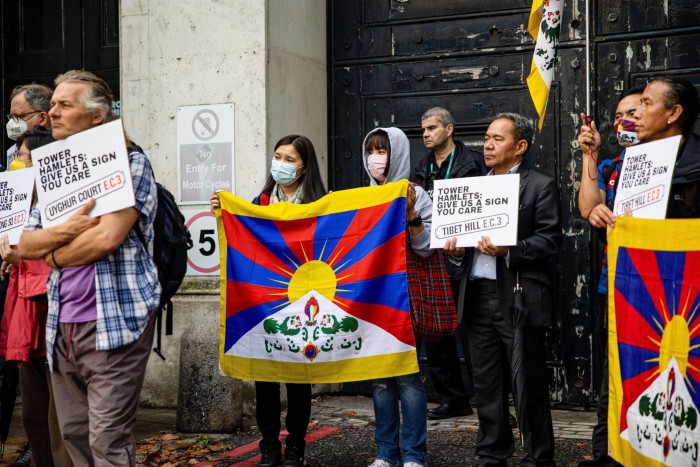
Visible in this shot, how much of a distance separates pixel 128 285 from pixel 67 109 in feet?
2.84

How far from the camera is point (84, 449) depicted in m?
4.56

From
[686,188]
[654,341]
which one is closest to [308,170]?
[686,188]

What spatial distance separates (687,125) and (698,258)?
3.48ft

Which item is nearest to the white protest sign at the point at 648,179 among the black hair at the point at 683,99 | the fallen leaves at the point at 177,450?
the black hair at the point at 683,99

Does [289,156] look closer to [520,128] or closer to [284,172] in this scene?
[284,172]

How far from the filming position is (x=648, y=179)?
183 inches

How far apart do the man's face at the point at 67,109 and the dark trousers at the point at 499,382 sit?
2.42 meters

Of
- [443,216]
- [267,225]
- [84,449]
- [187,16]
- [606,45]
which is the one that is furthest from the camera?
[187,16]

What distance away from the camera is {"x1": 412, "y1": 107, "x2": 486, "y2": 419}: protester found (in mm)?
7258

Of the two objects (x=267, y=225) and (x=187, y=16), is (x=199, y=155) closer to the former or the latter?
(x=187, y=16)

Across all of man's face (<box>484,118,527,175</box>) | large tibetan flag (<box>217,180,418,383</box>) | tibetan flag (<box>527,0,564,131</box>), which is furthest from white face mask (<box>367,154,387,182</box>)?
tibetan flag (<box>527,0,564,131</box>)

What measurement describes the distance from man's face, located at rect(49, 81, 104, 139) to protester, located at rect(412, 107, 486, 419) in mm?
3220

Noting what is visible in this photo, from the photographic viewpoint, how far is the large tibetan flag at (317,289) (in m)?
5.73

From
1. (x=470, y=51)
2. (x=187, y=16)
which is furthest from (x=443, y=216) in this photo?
(x=187, y=16)
